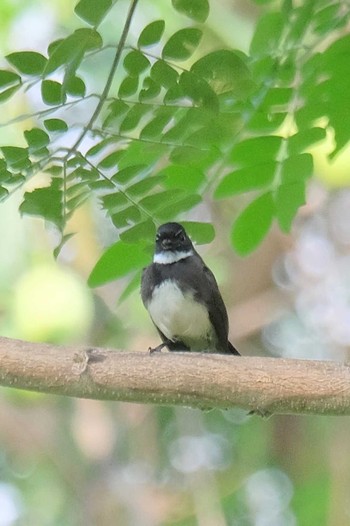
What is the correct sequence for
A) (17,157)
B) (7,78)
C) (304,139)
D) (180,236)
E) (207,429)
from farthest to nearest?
(207,429)
(180,236)
(304,139)
(17,157)
(7,78)

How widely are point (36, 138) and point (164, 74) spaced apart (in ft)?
0.91

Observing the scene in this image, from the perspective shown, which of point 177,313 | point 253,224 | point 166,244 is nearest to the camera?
point 253,224

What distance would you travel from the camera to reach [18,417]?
5.91 m

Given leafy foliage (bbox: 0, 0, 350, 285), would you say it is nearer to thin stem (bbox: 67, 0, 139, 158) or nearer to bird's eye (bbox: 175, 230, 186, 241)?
thin stem (bbox: 67, 0, 139, 158)

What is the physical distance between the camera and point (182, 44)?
202cm

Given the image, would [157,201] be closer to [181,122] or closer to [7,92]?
[181,122]

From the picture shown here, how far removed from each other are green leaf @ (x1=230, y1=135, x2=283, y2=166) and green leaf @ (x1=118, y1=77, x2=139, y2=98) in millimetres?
463

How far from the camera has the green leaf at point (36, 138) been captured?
2.06 metres

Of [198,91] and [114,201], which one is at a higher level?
[198,91]

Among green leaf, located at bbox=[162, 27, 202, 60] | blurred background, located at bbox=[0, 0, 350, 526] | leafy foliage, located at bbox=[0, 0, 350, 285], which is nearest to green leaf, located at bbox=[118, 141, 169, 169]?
leafy foliage, located at bbox=[0, 0, 350, 285]

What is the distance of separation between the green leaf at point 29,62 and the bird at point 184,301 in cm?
148

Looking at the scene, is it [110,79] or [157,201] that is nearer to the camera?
[110,79]

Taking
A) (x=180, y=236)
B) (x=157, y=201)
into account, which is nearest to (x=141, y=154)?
(x=157, y=201)

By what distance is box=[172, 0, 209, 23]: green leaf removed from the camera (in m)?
1.95
